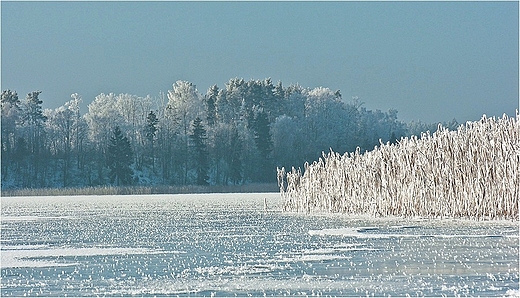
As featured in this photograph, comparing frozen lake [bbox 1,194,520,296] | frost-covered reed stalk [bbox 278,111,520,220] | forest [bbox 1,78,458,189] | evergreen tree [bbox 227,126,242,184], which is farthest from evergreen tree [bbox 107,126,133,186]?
frozen lake [bbox 1,194,520,296]

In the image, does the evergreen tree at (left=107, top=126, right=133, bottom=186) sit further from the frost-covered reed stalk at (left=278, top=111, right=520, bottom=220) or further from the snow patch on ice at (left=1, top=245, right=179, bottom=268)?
the snow patch on ice at (left=1, top=245, right=179, bottom=268)

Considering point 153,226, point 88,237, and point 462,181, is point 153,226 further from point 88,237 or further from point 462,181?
point 462,181

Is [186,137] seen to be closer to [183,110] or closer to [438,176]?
[183,110]

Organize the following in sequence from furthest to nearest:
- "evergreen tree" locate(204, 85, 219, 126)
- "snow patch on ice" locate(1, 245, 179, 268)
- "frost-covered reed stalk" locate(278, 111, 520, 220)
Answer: "evergreen tree" locate(204, 85, 219, 126)
"frost-covered reed stalk" locate(278, 111, 520, 220)
"snow patch on ice" locate(1, 245, 179, 268)

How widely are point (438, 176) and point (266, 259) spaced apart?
6977 mm

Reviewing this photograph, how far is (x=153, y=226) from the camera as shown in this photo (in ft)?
48.7

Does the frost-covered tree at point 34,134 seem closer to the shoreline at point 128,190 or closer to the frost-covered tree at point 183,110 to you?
the frost-covered tree at point 183,110

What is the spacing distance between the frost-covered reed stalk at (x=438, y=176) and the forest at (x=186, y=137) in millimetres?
44012

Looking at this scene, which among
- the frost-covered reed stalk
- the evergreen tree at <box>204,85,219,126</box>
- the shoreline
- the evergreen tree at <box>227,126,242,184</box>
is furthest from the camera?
the evergreen tree at <box>204,85,219,126</box>

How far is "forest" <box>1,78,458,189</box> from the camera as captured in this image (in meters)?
62.4

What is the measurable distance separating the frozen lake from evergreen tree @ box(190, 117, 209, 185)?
47786 mm

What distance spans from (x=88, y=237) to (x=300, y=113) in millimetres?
62879

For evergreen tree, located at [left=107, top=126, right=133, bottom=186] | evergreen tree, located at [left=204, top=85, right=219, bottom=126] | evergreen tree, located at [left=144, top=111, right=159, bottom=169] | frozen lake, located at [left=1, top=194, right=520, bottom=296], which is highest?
evergreen tree, located at [left=204, top=85, right=219, bottom=126]

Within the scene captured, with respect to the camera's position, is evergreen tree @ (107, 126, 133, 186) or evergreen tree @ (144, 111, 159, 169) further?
evergreen tree @ (144, 111, 159, 169)
